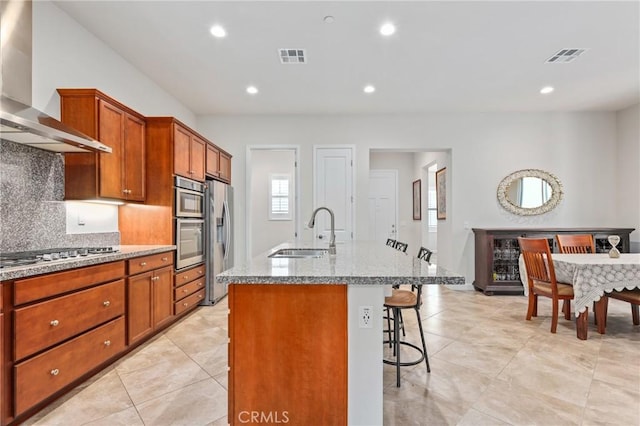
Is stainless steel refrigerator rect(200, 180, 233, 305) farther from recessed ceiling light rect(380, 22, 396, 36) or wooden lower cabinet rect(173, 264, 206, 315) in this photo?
recessed ceiling light rect(380, 22, 396, 36)

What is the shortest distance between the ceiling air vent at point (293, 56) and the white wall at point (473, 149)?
185cm

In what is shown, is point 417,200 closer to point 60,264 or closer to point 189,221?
point 189,221

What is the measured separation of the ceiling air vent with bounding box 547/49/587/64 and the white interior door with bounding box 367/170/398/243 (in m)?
4.47

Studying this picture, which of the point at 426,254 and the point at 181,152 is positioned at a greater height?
the point at 181,152

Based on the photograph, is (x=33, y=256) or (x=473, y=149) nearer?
→ (x=33, y=256)

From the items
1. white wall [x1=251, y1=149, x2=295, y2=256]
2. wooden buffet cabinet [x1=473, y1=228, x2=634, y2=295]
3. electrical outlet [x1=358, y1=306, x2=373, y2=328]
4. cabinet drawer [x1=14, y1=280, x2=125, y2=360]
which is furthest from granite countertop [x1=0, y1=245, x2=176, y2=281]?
wooden buffet cabinet [x1=473, y1=228, x2=634, y2=295]

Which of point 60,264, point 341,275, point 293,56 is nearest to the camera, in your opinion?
point 341,275

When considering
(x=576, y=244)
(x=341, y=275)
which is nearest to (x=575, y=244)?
(x=576, y=244)

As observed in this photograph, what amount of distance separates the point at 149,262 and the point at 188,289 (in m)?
0.89

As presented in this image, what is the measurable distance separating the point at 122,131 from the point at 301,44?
197cm

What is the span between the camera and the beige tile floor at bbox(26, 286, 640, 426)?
188cm

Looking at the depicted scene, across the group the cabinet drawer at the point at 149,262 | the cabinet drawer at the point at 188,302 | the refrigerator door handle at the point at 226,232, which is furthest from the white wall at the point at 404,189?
the cabinet drawer at the point at 149,262

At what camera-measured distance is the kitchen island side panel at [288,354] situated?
1.54 metres

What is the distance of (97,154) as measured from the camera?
8.95ft
